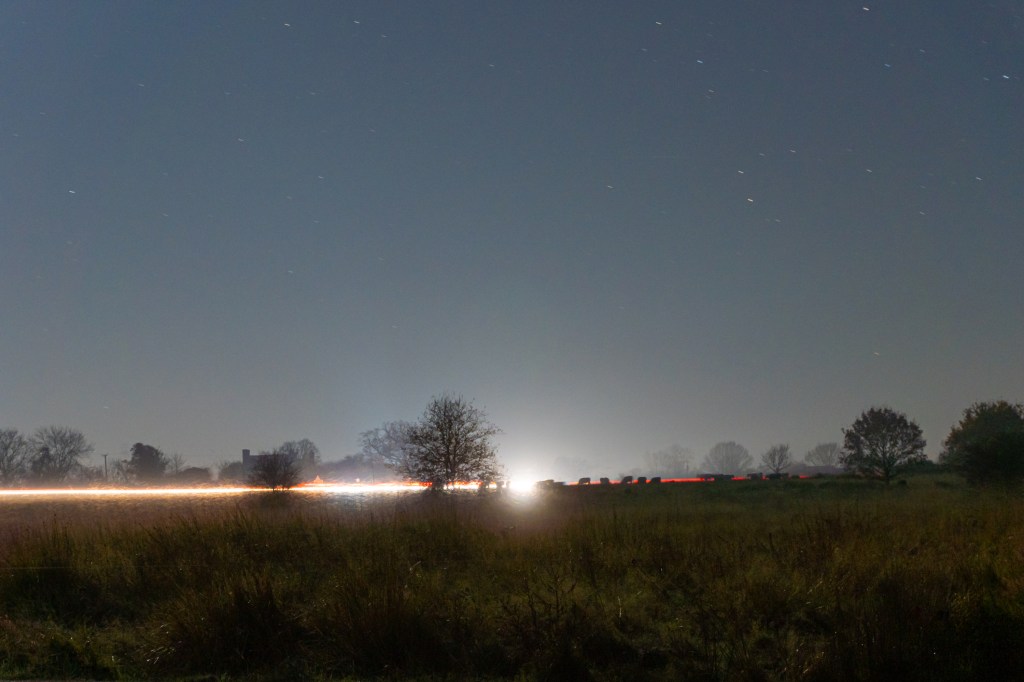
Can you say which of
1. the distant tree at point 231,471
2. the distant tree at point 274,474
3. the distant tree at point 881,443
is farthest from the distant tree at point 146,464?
the distant tree at point 881,443

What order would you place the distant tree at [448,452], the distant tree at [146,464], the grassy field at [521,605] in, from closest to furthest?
the grassy field at [521,605], the distant tree at [448,452], the distant tree at [146,464]

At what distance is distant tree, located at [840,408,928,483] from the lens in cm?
5670

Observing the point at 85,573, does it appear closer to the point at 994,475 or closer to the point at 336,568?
the point at 336,568

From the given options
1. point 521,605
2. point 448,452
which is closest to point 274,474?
point 448,452

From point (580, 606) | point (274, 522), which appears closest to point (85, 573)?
point (274, 522)

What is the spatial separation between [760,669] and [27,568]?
11.9 m

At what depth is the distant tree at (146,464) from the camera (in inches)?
3824

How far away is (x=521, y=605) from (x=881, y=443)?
5729cm

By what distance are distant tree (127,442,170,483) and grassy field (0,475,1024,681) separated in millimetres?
89522

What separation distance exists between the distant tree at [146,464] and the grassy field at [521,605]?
89.5 meters

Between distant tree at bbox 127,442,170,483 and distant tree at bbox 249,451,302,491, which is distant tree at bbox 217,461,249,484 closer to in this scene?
distant tree at bbox 127,442,170,483

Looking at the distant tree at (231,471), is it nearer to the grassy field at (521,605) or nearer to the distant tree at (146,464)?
the distant tree at (146,464)

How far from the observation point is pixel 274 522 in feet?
55.8

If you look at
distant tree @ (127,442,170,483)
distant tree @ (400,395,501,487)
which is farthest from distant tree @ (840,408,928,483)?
distant tree @ (127,442,170,483)
